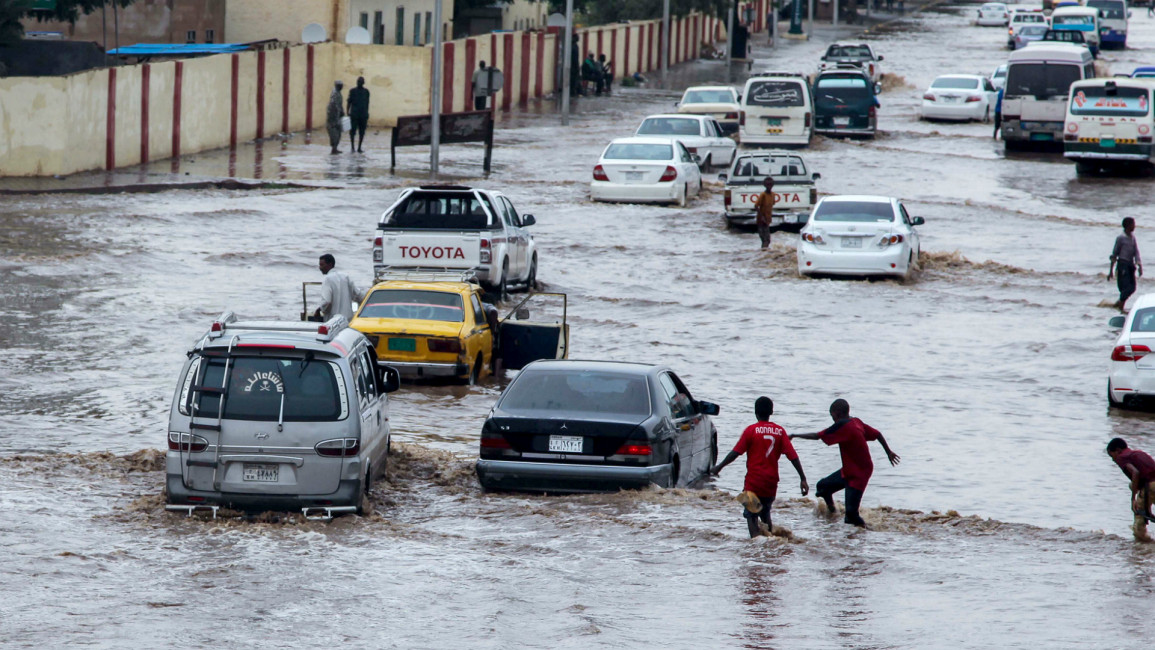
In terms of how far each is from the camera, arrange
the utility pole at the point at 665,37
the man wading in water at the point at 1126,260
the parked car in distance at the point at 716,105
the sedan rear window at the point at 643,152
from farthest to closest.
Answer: the utility pole at the point at 665,37, the parked car in distance at the point at 716,105, the sedan rear window at the point at 643,152, the man wading in water at the point at 1126,260

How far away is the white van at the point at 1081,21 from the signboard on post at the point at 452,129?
40405 mm

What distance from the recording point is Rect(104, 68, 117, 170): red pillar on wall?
3559 cm

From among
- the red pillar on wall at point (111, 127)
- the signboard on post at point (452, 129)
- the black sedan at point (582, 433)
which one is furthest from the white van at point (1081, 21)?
the black sedan at point (582, 433)

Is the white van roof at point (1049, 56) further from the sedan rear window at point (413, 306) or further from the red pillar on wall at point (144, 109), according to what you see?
the sedan rear window at point (413, 306)

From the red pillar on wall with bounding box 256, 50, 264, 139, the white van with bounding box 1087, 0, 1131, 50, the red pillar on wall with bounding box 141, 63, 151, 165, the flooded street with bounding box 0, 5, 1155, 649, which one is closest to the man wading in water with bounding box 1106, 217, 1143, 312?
the flooded street with bounding box 0, 5, 1155, 649

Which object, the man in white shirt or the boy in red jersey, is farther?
the man in white shirt

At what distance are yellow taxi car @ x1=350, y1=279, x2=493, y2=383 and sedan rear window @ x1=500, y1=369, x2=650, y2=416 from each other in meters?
4.69

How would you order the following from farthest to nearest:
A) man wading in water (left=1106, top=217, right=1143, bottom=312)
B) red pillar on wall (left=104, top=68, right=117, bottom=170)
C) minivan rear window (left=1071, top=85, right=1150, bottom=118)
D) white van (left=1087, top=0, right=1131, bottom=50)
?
1. white van (left=1087, top=0, right=1131, bottom=50)
2. minivan rear window (left=1071, top=85, right=1150, bottom=118)
3. red pillar on wall (left=104, top=68, right=117, bottom=170)
4. man wading in water (left=1106, top=217, right=1143, bottom=312)

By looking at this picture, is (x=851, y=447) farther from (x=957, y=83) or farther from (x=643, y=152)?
(x=957, y=83)

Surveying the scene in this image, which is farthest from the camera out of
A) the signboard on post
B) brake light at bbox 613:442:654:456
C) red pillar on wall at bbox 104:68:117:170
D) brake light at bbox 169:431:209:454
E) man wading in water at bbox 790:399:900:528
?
the signboard on post

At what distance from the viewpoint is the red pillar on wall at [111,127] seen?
35.6 m

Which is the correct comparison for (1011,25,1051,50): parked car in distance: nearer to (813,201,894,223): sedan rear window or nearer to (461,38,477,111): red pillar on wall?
(461,38,477,111): red pillar on wall

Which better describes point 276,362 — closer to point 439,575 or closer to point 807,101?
point 439,575

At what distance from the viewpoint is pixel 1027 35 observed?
254 feet
